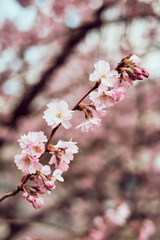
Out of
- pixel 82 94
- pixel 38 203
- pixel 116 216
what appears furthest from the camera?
pixel 82 94

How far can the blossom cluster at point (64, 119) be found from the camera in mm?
955

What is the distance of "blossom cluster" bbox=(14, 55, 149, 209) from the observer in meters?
0.96

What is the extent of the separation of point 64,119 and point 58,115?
0.03 meters

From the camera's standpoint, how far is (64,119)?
0.98 meters

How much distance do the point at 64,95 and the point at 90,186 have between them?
7.96 ft

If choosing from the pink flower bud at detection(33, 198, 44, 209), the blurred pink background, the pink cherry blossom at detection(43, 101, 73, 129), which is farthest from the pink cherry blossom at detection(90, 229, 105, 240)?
the pink cherry blossom at detection(43, 101, 73, 129)

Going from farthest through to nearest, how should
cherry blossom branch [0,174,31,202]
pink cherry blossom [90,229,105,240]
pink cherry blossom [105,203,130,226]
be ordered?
pink cherry blossom [105,203,130,226]
pink cherry blossom [90,229,105,240]
cherry blossom branch [0,174,31,202]

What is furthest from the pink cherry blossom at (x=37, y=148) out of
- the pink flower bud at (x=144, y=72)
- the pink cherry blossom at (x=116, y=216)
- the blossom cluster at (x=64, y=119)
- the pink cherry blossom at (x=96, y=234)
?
the pink cherry blossom at (x=116, y=216)

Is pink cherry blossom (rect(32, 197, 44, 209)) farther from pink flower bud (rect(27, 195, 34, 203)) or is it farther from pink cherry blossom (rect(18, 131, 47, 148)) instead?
pink cherry blossom (rect(18, 131, 47, 148))

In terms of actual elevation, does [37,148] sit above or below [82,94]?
below

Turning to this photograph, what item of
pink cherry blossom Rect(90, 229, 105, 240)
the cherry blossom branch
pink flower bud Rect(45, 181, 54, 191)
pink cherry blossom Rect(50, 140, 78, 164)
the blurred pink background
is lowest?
pink flower bud Rect(45, 181, 54, 191)

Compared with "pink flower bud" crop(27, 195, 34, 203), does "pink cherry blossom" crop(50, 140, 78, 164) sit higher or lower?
higher

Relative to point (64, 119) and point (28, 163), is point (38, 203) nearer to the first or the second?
point (28, 163)

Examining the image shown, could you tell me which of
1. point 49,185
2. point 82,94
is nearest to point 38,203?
point 49,185
